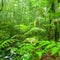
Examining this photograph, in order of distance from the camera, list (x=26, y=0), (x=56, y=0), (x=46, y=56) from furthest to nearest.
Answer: (x=26, y=0), (x=56, y=0), (x=46, y=56)

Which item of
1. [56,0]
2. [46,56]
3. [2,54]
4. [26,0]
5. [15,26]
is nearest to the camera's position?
[46,56]

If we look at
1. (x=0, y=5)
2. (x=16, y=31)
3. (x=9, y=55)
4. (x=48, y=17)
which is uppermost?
(x=0, y=5)

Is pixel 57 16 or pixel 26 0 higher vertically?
pixel 26 0

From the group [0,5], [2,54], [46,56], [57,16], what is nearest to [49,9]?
[57,16]

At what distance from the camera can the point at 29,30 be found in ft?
8.80

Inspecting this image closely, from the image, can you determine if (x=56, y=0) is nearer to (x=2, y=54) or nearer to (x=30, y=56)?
(x=30, y=56)

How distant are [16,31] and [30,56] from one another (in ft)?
3.45

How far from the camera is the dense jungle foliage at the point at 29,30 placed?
208 cm

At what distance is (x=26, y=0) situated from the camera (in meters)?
3.47

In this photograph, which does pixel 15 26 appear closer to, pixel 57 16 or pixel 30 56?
pixel 57 16

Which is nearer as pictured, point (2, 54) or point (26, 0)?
point (2, 54)

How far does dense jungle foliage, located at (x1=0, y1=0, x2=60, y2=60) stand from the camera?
2.08 m

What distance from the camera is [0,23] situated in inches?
127

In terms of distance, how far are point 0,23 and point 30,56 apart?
1.34m
